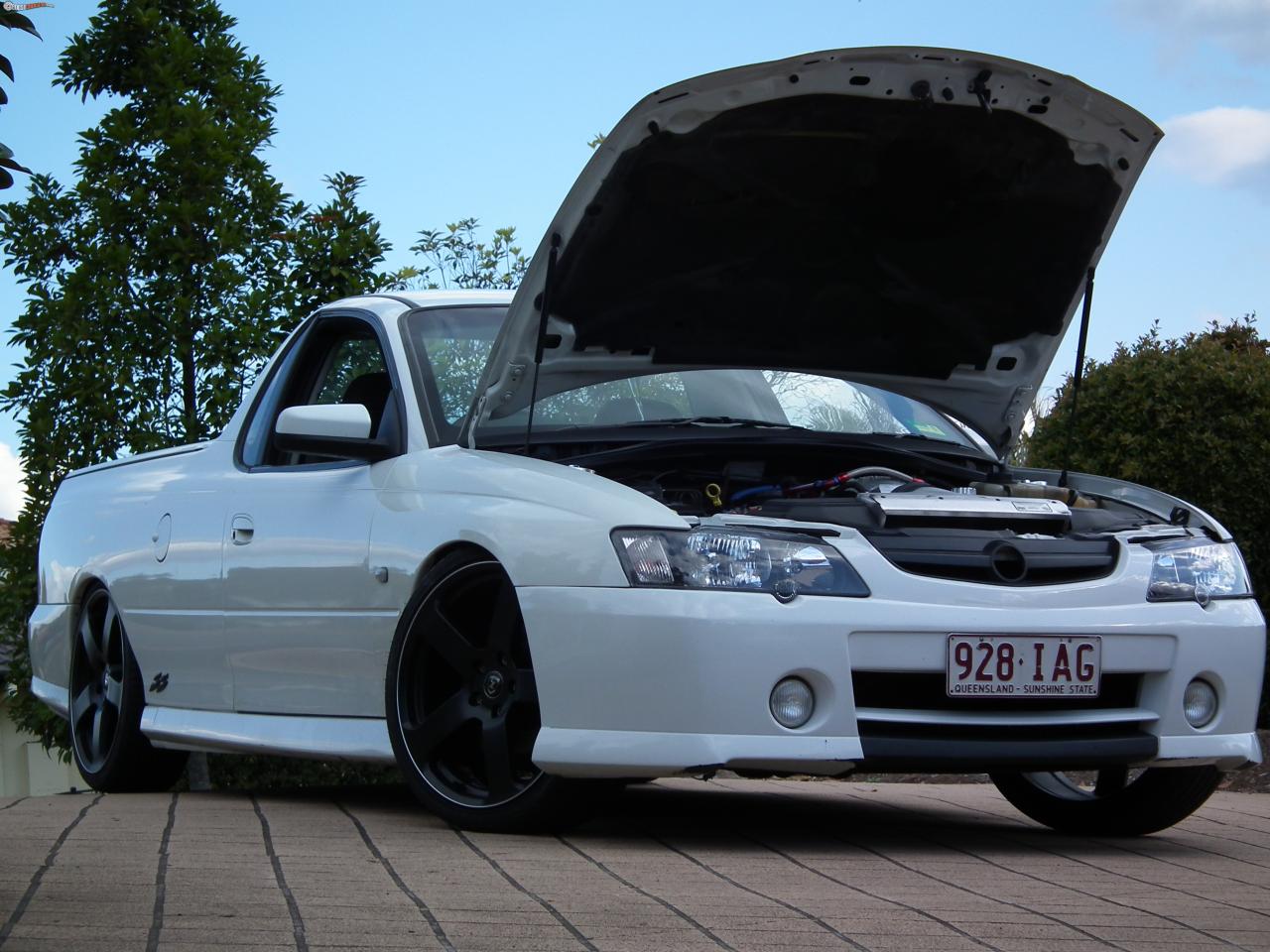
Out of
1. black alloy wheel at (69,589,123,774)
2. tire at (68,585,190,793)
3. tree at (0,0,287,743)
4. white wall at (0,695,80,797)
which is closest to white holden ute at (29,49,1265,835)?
tire at (68,585,190,793)

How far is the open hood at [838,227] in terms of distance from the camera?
5211 millimetres

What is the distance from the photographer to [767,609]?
4.63 m

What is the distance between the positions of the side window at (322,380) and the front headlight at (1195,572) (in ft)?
8.60

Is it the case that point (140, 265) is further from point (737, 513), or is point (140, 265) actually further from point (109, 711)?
point (737, 513)

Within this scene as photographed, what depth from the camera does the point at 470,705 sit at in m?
5.21

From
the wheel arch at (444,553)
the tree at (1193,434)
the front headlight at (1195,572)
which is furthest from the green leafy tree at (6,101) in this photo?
the tree at (1193,434)

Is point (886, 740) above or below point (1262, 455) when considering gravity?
below

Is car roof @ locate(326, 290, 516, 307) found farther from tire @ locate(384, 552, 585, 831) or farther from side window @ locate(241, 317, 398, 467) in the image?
tire @ locate(384, 552, 585, 831)

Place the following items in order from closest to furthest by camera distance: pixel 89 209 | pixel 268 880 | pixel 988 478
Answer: pixel 268 880 < pixel 988 478 < pixel 89 209

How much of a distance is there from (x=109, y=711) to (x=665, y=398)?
9.31 ft

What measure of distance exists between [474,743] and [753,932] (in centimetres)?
196

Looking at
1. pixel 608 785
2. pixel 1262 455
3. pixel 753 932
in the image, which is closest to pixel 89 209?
pixel 1262 455

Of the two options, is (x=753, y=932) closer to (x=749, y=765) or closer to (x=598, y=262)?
(x=749, y=765)

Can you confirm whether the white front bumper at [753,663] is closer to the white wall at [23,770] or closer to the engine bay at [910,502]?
the engine bay at [910,502]
